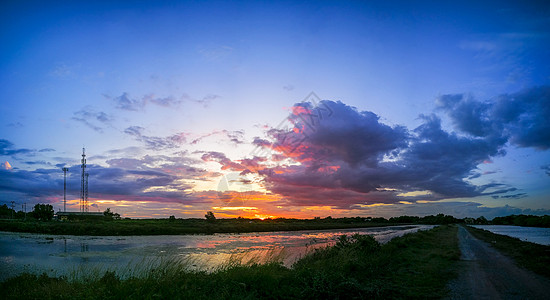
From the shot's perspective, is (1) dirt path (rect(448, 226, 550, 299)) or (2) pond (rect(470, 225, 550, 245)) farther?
(2) pond (rect(470, 225, 550, 245))

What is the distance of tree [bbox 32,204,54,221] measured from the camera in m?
109

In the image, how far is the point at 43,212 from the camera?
4296 inches

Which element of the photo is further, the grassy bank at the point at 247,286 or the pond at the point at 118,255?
the pond at the point at 118,255

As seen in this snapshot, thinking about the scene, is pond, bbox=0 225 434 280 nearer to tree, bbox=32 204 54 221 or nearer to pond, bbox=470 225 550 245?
pond, bbox=470 225 550 245

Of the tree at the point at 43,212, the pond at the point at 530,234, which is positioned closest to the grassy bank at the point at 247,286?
the pond at the point at 530,234

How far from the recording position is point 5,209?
170m

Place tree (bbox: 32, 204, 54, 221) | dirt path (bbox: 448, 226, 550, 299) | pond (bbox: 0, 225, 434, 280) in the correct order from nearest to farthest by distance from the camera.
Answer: dirt path (bbox: 448, 226, 550, 299) → pond (bbox: 0, 225, 434, 280) → tree (bbox: 32, 204, 54, 221)

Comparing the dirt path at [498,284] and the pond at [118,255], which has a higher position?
the dirt path at [498,284]

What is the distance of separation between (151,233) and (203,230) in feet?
40.4

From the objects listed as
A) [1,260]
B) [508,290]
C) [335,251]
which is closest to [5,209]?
[1,260]

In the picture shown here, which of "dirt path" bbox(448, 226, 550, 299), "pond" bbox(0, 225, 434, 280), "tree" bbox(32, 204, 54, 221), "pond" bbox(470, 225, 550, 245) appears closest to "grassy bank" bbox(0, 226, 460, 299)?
"dirt path" bbox(448, 226, 550, 299)

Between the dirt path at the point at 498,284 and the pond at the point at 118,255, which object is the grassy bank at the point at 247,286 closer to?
the dirt path at the point at 498,284

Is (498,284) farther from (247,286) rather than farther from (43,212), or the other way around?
(43,212)

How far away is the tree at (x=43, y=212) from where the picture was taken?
109m
